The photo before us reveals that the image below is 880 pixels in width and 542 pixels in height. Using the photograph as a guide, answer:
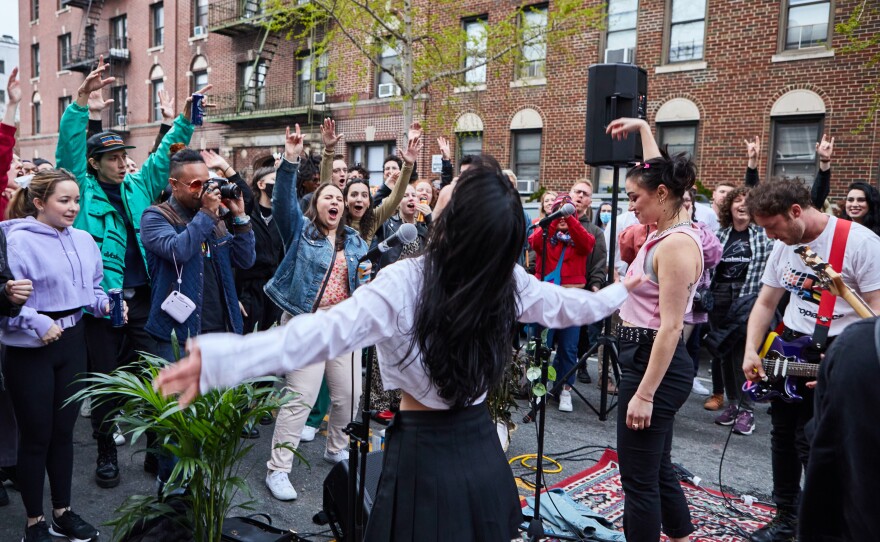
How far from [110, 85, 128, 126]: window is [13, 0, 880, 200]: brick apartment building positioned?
A: 138 cm

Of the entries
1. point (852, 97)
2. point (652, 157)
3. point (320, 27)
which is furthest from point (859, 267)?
point (320, 27)

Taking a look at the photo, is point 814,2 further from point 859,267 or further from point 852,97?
point 859,267

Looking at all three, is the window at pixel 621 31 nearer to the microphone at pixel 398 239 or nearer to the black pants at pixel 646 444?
the black pants at pixel 646 444

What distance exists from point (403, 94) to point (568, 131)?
411 cm

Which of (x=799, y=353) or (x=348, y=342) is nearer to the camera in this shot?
(x=348, y=342)

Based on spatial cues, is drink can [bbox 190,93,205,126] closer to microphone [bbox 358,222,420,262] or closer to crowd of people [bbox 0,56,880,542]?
crowd of people [bbox 0,56,880,542]

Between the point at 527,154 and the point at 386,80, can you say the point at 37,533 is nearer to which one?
the point at 527,154

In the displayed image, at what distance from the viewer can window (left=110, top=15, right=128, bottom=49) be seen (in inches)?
995

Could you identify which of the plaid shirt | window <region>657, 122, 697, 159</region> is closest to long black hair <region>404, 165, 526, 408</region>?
the plaid shirt

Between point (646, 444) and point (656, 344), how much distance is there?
464 millimetres

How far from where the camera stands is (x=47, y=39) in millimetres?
28875

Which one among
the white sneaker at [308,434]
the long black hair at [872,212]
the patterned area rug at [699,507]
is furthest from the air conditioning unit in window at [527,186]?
the patterned area rug at [699,507]

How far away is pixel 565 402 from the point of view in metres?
6.09

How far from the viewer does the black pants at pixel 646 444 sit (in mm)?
2840
